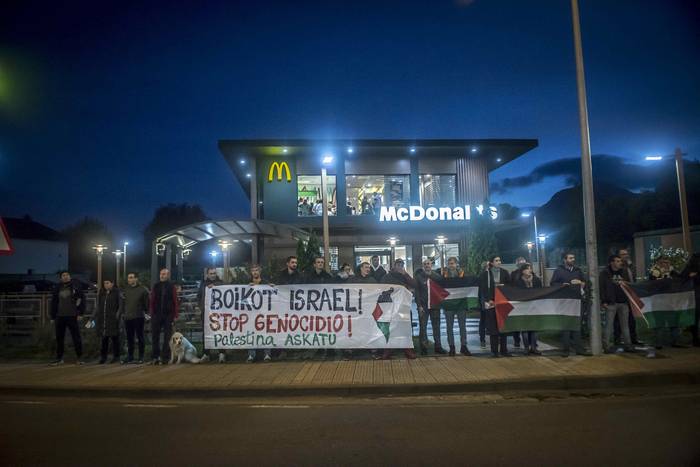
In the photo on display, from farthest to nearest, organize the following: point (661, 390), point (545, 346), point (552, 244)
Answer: point (552, 244)
point (545, 346)
point (661, 390)

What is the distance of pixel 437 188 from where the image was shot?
94.9 ft

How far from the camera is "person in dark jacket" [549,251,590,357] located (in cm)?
984

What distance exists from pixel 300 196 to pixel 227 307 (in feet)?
57.0

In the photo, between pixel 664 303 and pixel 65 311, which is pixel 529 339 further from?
pixel 65 311

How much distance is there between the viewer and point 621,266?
1028cm

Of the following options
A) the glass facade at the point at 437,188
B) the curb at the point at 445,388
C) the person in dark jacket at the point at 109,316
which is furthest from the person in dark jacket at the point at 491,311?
the glass facade at the point at 437,188

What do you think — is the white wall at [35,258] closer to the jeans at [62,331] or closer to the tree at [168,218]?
the tree at [168,218]

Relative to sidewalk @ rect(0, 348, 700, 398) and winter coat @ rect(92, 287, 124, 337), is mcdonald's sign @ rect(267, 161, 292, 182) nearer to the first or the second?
winter coat @ rect(92, 287, 124, 337)

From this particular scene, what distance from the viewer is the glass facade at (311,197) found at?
27.2 meters

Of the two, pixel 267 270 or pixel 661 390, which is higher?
pixel 267 270

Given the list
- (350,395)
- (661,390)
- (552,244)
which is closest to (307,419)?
(350,395)

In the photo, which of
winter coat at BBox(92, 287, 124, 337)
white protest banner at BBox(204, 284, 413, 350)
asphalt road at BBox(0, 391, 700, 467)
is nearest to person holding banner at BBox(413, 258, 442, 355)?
white protest banner at BBox(204, 284, 413, 350)

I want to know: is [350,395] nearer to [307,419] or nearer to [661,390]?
[307,419]

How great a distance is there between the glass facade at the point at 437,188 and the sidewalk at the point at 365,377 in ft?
63.9
